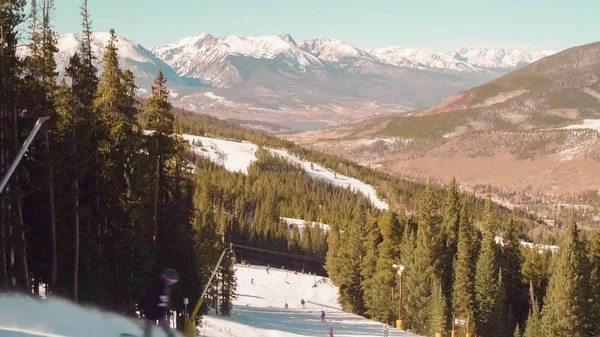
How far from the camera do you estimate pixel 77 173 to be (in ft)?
95.1

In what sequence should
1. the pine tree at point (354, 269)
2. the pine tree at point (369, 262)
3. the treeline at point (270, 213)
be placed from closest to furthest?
the pine tree at point (369, 262)
the pine tree at point (354, 269)
the treeline at point (270, 213)

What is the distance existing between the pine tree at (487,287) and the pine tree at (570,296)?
695 centimetres

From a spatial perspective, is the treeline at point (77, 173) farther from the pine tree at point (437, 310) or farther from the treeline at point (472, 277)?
the treeline at point (472, 277)

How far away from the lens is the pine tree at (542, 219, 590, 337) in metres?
50.7

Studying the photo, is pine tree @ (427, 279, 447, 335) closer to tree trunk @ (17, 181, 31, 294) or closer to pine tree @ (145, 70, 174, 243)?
pine tree @ (145, 70, 174, 243)

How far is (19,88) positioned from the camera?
2644cm

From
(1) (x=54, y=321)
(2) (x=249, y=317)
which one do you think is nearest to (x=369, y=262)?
(2) (x=249, y=317)

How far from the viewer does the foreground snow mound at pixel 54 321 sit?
17625 mm

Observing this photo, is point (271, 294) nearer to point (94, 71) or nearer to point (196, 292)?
point (196, 292)

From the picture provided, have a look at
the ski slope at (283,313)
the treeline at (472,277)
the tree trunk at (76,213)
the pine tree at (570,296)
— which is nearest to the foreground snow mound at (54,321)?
the tree trunk at (76,213)

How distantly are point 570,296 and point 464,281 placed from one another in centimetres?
1062

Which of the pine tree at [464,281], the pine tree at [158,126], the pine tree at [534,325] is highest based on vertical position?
the pine tree at [158,126]

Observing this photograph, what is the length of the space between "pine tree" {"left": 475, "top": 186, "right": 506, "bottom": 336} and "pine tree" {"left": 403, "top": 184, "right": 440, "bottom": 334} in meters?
4.65

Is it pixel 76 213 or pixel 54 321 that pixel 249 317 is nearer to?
pixel 76 213
